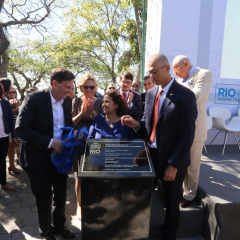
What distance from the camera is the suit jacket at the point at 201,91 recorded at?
2723 millimetres

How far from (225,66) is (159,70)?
422cm

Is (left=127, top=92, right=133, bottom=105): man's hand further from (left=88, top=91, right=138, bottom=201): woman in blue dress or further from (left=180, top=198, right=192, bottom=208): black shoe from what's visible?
(left=180, top=198, right=192, bottom=208): black shoe

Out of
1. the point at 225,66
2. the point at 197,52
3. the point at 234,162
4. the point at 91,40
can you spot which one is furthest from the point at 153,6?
the point at 91,40

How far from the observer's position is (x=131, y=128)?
2.61 meters

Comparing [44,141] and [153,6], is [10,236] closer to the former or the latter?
[44,141]

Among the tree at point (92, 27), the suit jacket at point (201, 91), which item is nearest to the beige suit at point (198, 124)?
the suit jacket at point (201, 91)

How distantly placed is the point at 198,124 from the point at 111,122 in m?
1.13

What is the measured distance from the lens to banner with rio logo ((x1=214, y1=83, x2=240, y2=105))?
5516 millimetres

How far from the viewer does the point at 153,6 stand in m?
5.63

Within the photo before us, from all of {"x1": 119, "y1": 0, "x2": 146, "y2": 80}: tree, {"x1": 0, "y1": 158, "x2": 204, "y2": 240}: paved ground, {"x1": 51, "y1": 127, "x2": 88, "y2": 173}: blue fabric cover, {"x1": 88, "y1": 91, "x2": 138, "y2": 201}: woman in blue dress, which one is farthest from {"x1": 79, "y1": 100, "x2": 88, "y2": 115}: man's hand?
{"x1": 119, "y1": 0, "x2": 146, "y2": 80}: tree

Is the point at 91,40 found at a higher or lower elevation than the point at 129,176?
higher

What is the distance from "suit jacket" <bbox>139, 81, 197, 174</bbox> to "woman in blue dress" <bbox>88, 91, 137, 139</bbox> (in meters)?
0.49

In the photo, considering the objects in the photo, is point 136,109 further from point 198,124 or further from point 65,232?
point 65,232

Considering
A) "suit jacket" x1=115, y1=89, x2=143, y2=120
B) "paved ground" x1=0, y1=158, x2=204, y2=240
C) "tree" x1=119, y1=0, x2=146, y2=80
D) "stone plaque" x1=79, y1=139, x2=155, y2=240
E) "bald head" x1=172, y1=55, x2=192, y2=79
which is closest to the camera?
"stone plaque" x1=79, y1=139, x2=155, y2=240
